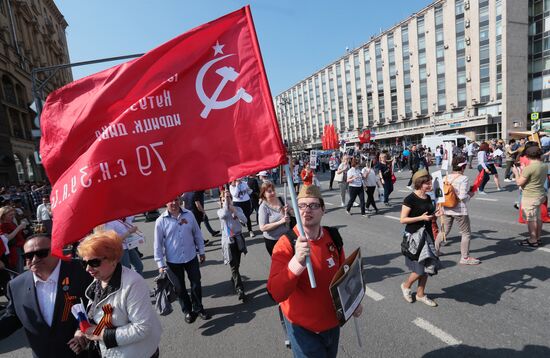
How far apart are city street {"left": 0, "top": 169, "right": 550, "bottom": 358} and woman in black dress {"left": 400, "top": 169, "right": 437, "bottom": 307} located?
17 cm

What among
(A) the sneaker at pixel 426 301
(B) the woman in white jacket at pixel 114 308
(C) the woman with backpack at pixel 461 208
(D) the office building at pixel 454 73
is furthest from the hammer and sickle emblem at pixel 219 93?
(D) the office building at pixel 454 73

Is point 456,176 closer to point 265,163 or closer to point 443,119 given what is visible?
point 265,163

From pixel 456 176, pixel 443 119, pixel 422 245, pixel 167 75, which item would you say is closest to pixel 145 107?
pixel 167 75

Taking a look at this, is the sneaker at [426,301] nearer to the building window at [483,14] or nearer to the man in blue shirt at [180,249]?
the man in blue shirt at [180,249]

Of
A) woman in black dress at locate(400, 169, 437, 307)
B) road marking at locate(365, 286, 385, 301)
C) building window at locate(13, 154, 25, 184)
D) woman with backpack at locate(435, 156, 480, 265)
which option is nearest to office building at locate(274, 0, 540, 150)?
building window at locate(13, 154, 25, 184)

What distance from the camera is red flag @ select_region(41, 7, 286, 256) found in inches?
88.0

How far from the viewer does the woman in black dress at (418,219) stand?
3.96 meters

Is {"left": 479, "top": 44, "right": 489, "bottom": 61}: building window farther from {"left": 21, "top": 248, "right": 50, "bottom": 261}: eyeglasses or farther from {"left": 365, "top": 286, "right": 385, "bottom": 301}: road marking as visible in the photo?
{"left": 21, "top": 248, "right": 50, "bottom": 261}: eyeglasses

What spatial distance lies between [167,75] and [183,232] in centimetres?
238

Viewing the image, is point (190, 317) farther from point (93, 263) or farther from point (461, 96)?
point (461, 96)

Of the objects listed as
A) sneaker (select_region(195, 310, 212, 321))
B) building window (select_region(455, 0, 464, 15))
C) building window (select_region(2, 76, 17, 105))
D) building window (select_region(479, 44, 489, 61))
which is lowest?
sneaker (select_region(195, 310, 212, 321))

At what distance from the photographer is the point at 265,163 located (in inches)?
90.0

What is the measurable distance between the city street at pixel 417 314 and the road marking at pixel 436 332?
0.03 ft

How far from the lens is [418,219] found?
3.97 meters
